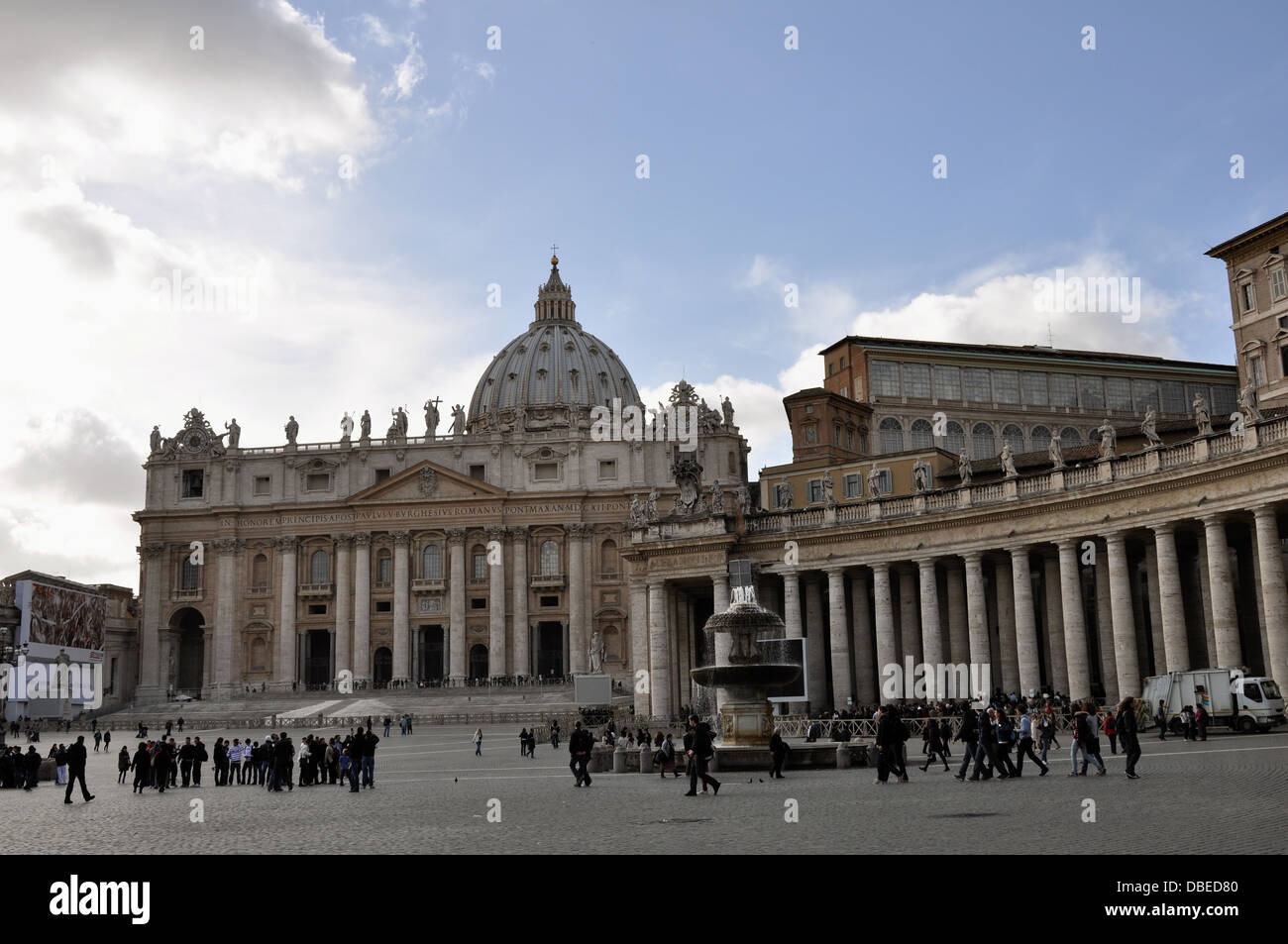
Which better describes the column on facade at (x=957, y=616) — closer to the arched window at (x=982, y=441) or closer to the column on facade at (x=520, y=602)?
the arched window at (x=982, y=441)


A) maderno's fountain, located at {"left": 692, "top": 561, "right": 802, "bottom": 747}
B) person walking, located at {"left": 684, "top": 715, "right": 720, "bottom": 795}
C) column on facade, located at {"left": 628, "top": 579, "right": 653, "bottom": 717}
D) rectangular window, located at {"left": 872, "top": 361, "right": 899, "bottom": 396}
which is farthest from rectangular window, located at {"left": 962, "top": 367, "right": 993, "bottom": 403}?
person walking, located at {"left": 684, "top": 715, "right": 720, "bottom": 795}

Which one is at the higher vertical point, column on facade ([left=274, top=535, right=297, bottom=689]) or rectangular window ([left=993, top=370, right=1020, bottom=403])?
rectangular window ([left=993, top=370, right=1020, bottom=403])

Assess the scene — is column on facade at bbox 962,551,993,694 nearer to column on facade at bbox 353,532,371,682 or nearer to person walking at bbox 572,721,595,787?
person walking at bbox 572,721,595,787

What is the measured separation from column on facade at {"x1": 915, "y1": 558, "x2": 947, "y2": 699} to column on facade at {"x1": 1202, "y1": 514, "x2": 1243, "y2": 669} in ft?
35.8

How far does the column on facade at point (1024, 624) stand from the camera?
147 ft

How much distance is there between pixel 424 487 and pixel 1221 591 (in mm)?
85376

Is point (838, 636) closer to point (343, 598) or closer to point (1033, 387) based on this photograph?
point (1033, 387)

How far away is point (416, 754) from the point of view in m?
48.3

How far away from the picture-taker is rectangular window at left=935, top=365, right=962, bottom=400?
8781 cm

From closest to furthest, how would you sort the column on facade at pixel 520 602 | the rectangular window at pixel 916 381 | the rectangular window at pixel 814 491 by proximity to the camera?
the rectangular window at pixel 814 491
the rectangular window at pixel 916 381
the column on facade at pixel 520 602

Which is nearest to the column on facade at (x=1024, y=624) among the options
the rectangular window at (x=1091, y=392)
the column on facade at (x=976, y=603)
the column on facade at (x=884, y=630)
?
the column on facade at (x=976, y=603)

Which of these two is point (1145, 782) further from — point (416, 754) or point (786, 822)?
point (416, 754)

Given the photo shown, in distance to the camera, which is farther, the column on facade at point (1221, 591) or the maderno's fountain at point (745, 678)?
the column on facade at point (1221, 591)

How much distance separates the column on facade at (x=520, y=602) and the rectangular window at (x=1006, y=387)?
46.0 metres
